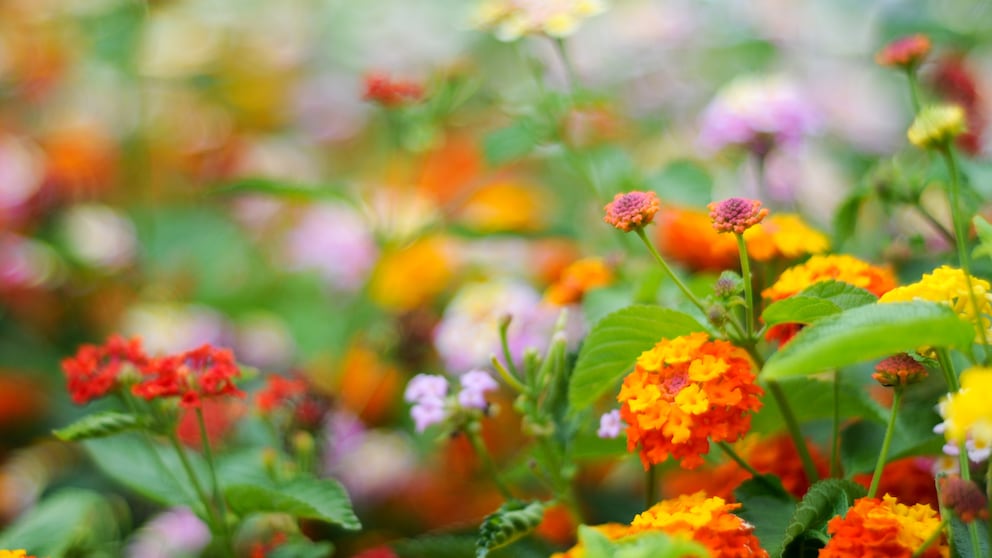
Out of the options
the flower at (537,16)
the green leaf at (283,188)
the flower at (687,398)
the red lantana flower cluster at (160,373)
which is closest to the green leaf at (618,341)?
the flower at (687,398)

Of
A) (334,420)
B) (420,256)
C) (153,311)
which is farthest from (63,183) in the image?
(334,420)

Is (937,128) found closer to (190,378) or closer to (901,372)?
(901,372)

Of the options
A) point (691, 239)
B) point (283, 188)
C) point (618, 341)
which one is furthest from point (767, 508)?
point (283, 188)

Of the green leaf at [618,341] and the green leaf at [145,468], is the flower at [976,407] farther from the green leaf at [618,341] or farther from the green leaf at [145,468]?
the green leaf at [145,468]

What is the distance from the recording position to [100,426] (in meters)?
0.66

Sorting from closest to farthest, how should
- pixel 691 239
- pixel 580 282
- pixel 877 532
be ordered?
pixel 877 532
pixel 580 282
pixel 691 239

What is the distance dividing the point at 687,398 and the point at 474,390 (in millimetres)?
187

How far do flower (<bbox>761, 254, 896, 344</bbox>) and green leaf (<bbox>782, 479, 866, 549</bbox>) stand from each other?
11 cm

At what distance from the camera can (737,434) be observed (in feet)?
1.90

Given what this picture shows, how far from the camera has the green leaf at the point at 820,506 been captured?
1.86 feet

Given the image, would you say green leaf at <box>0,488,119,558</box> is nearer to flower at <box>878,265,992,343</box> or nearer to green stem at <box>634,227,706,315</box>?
green stem at <box>634,227,706,315</box>

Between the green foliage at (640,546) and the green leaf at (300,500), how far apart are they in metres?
0.19

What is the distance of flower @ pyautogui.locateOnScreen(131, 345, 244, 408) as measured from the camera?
0.65 meters

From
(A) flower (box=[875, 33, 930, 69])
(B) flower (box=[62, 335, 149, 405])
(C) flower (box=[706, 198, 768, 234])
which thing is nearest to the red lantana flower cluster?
(B) flower (box=[62, 335, 149, 405])
